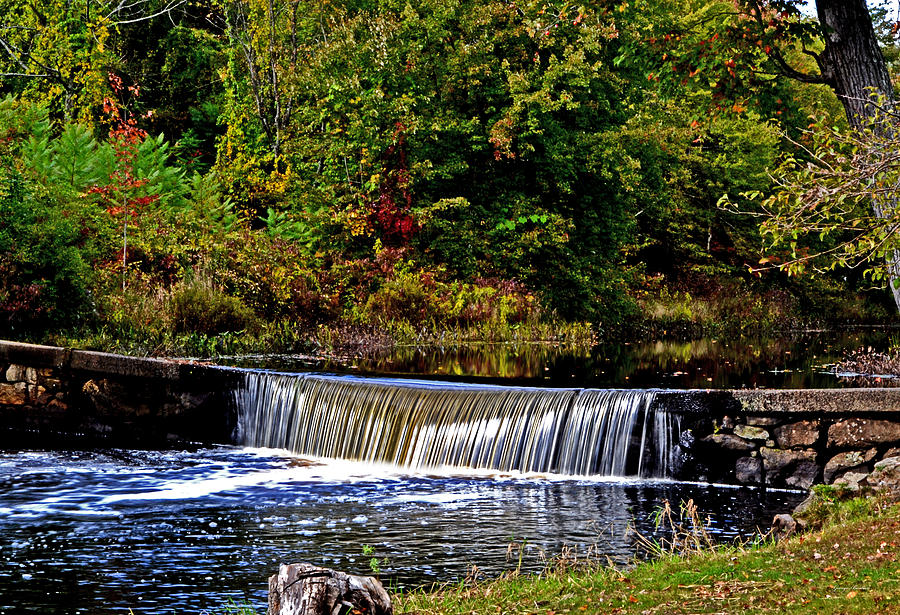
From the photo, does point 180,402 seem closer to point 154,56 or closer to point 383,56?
point 383,56

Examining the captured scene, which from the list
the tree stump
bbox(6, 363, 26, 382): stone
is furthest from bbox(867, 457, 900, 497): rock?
bbox(6, 363, 26, 382): stone

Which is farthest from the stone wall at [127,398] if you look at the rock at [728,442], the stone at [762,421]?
the stone at [762,421]

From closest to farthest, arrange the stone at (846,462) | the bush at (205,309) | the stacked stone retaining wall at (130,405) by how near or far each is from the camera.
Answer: the stone at (846,462) < the stacked stone retaining wall at (130,405) < the bush at (205,309)

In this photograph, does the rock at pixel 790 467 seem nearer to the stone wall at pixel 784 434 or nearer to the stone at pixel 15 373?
the stone wall at pixel 784 434

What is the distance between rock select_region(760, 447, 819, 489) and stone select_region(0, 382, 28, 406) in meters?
9.79

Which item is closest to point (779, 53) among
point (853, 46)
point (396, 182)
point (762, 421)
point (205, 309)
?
point (853, 46)

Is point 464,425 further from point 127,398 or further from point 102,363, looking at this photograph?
point 102,363

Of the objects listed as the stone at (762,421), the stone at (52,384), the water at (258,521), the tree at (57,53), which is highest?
the tree at (57,53)

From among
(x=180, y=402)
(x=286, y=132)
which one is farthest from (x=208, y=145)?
(x=180, y=402)

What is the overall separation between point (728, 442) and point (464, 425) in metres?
2.97

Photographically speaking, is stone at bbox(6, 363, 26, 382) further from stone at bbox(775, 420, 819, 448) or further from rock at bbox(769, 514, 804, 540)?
rock at bbox(769, 514, 804, 540)

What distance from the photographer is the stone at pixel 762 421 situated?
36.1ft

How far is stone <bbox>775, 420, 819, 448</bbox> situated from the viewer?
1080 centimetres

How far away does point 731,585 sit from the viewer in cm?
591
